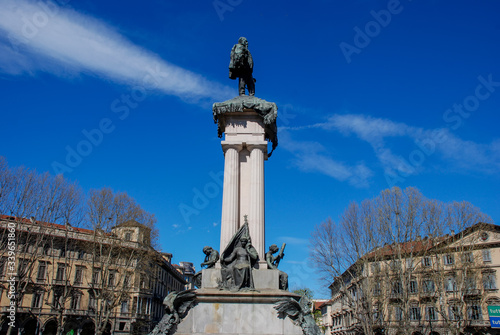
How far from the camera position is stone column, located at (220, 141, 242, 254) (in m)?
11.1

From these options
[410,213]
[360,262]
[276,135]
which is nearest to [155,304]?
[360,262]

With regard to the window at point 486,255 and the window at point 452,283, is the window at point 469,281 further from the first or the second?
the window at point 486,255

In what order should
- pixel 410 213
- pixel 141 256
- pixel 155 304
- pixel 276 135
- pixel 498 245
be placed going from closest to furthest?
1. pixel 276 135
2. pixel 410 213
3. pixel 141 256
4. pixel 498 245
5. pixel 155 304

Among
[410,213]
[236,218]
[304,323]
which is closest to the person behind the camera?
[304,323]

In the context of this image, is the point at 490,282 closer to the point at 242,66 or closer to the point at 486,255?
the point at 486,255

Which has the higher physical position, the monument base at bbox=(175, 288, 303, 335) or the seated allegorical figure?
the seated allegorical figure

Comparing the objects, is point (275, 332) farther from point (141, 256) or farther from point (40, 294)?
point (40, 294)

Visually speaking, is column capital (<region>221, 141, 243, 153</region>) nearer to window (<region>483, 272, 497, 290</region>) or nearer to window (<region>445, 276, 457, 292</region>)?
window (<region>445, 276, 457, 292</region>)

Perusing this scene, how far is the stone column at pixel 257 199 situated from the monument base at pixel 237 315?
1.25 metres

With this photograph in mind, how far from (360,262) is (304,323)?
70.3ft

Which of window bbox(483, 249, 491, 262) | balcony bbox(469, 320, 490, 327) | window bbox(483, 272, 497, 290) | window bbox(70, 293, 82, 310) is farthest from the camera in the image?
window bbox(70, 293, 82, 310)

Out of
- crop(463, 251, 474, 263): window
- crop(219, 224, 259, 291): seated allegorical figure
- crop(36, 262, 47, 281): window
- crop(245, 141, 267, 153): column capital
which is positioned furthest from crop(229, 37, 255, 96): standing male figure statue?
crop(36, 262, 47, 281): window

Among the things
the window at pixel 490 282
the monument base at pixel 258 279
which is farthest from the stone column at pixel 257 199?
the window at pixel 490 282

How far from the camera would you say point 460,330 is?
2864 centimetres
